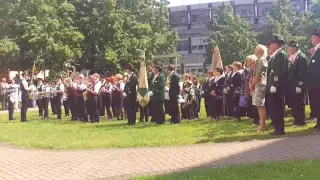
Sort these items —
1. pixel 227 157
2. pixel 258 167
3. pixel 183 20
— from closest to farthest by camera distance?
pixel 258 167, pixel 227 157, pixel 183 20

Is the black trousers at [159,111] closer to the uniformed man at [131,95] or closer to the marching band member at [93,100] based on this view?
the uniformed man at [131,95]

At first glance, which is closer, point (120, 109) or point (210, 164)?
point (210, 164)

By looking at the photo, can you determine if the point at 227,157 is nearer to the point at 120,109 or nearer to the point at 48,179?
the point at 48,179

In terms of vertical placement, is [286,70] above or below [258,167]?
above

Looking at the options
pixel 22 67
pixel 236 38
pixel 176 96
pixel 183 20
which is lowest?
pixel 176 96

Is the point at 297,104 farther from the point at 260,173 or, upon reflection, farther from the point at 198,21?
the point at 198,21

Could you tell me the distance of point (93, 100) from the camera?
17422mm

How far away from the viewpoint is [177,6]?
85.3m

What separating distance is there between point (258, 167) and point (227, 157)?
A: 115cm

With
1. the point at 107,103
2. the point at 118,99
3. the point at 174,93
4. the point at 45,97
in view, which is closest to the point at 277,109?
the point at 174,93

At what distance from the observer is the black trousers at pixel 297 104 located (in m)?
11.6

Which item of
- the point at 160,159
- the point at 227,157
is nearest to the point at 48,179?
the point at 160,159

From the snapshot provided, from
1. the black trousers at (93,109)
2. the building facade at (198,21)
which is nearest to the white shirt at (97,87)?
the black trousers at (93,109)

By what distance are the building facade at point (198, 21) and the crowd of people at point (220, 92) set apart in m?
58.1
